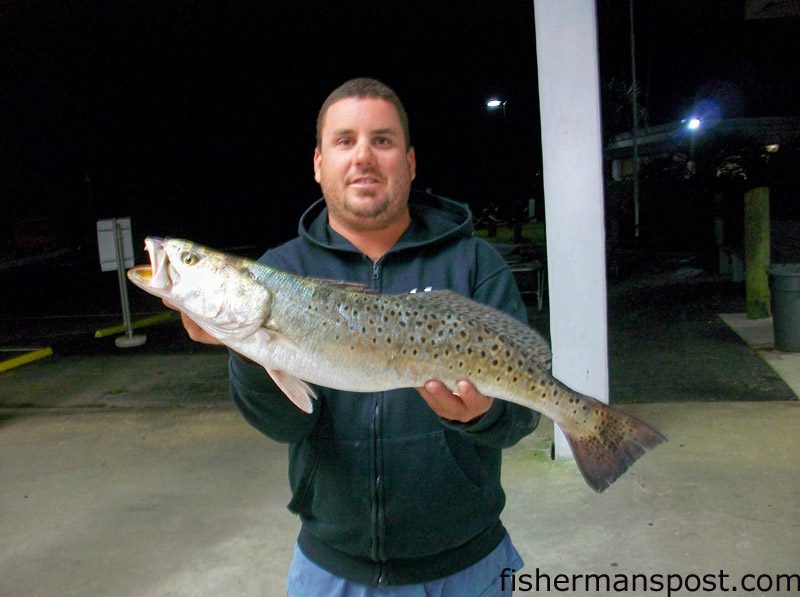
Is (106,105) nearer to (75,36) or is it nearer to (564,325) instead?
(75,36)

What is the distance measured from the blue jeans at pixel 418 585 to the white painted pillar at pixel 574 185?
9.29ft

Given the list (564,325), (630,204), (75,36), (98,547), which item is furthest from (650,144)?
(98,547)

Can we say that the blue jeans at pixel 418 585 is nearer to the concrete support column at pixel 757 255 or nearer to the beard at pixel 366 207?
the beard at pixel 366 207

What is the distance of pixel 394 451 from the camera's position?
7.22ft

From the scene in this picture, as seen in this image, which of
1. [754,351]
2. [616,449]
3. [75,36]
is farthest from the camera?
[75,36]

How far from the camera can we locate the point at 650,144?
23.8 m

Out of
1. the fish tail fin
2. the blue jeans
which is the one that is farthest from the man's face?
the blue jeans

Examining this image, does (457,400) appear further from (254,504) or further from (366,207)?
(254,504)

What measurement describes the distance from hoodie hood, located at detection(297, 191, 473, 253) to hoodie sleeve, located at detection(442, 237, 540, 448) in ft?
0.38

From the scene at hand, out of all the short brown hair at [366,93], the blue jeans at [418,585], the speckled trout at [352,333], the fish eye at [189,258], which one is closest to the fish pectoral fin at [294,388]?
the speckled trout at [352,333]

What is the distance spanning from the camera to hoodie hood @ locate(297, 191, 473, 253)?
2334 mm

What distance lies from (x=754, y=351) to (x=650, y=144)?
17086mm

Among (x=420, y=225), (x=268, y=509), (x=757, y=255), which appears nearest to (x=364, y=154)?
(x=420, y=225)

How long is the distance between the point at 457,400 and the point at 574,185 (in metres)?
3.26
